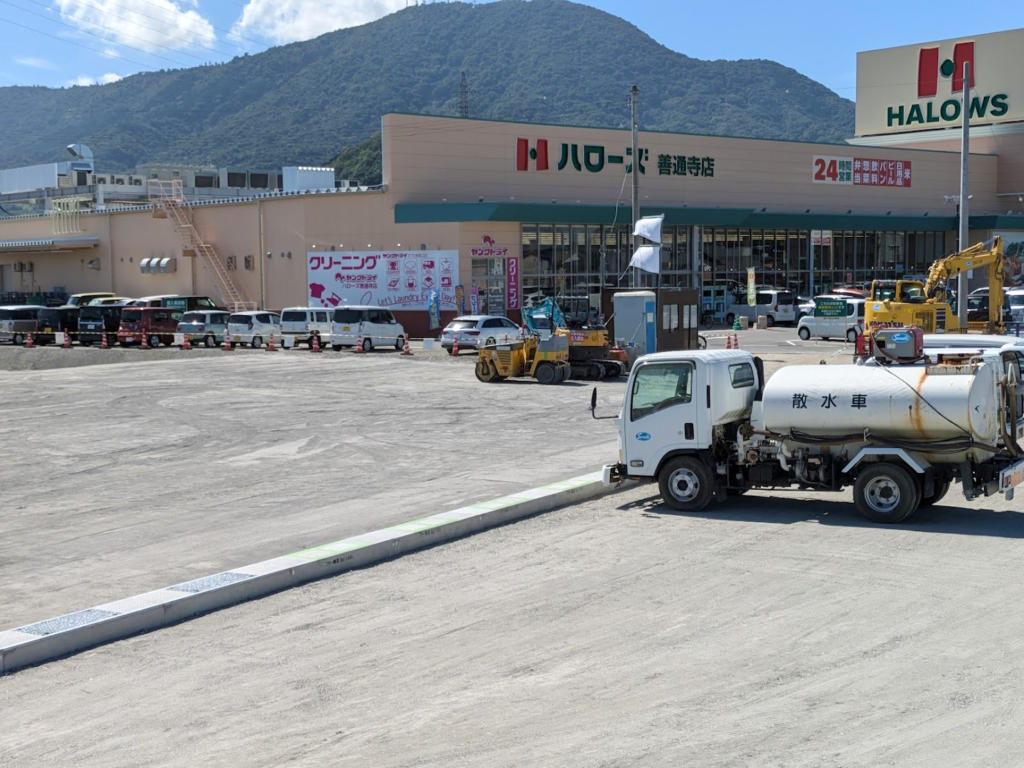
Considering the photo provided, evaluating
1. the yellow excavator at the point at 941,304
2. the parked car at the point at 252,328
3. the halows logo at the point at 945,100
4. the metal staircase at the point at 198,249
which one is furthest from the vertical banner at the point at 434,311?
the halows logo at the point at 945,100

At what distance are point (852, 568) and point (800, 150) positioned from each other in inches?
2323

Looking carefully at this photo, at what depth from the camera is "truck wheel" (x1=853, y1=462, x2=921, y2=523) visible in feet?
46.5

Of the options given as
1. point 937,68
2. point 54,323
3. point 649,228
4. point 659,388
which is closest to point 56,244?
point 54,323

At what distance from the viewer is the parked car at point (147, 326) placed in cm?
5028

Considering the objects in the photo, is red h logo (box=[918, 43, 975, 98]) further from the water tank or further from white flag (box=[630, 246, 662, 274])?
the water tank

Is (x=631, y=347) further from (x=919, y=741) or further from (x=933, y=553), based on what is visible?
(x=919, y=741)

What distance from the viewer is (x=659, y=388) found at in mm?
15648

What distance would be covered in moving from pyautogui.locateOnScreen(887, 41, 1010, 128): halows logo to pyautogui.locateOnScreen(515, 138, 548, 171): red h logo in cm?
3204

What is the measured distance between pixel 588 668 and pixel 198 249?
5649cm

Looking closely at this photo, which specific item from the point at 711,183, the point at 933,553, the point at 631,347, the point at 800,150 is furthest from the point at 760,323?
the point at 933,553

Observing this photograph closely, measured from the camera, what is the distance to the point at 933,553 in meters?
12.8

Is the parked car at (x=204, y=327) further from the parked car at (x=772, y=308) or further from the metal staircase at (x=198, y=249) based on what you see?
the parked car at (x=772, y=308)

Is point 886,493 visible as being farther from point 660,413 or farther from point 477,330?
point 477,330

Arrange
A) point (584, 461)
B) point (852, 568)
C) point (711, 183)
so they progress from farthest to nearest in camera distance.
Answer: point (711, 183) < point (584, 461) < point (852, 568)
